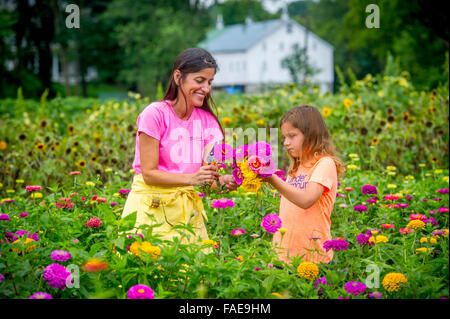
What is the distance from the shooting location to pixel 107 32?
34.0m

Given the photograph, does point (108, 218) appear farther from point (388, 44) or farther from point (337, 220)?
point (388, 44)

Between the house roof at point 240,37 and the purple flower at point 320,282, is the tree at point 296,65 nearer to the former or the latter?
the purple flower at point 320,282

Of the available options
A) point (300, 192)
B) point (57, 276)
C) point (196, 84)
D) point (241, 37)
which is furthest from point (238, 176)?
point (241, 37)

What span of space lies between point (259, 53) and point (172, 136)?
41.9 meters

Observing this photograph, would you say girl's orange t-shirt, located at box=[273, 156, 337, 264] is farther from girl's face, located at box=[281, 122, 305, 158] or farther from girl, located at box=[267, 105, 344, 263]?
girl's face, located at box=[281, 122, 305, 158]

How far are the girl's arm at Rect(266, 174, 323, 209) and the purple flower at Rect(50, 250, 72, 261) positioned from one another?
0.94 m

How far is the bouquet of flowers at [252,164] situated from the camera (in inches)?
91.0

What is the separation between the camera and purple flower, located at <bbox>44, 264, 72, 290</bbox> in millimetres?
1974

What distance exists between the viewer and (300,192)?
2539 millimetres

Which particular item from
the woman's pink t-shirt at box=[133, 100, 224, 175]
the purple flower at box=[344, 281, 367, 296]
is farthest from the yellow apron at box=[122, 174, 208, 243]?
the purple flower at box=[344, 281, 367, 296]

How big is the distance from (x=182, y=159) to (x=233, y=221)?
731 mm

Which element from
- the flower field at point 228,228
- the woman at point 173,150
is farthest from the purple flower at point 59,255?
the woman at point 173,150

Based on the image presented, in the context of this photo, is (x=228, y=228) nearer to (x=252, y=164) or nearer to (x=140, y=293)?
(x=252, y=164)
